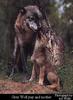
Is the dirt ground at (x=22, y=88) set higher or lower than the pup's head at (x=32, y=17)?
lower

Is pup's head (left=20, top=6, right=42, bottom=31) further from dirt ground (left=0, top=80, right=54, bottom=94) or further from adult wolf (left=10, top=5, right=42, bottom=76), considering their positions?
dirt ground (left=0, top=80, right=54, bottom=94)

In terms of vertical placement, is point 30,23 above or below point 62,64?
above

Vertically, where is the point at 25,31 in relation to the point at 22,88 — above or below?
above

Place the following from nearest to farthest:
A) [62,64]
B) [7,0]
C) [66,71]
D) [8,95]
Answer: [8,95], [66,71], [62,64], [7,0]

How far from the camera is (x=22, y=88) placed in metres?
11.7

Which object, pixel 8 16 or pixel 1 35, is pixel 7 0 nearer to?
pixel 8 16

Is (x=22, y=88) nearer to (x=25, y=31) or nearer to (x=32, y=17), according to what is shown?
(x=32, y=17)

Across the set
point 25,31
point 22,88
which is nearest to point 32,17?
point 25,31

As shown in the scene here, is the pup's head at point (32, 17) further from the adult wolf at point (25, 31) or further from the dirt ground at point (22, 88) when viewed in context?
the dirt ground at point (22, 88)

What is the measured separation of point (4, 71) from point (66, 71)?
10.8ft

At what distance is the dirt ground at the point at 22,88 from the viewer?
11296mm

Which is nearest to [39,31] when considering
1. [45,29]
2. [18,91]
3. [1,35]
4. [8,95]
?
[45,29]

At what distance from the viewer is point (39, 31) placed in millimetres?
12922

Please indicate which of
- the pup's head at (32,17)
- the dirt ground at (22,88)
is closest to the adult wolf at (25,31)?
the pup's head at (32,17)
